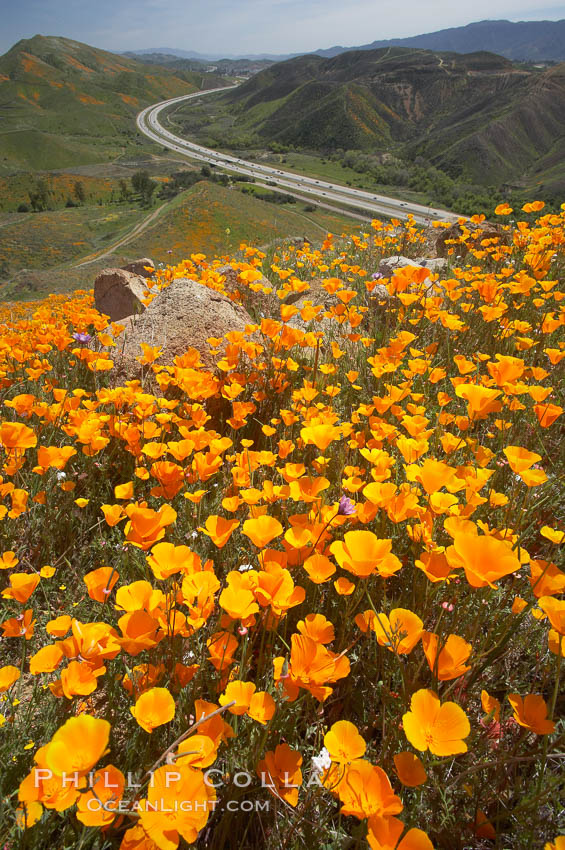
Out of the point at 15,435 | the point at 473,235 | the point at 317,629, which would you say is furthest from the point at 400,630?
the point at 473,235

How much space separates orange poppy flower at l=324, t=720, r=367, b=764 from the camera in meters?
1.09

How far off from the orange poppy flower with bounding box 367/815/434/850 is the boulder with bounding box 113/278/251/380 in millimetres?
3446

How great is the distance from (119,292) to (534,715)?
324 inches

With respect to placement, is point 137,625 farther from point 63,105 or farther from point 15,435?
point 63,105

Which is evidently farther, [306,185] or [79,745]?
[306,185]

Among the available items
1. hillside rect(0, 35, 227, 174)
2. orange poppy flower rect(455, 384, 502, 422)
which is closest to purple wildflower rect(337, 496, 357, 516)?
orange poppy flower rect(455, 384, 502, 422)

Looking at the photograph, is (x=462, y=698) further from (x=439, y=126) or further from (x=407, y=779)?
(x=439, y=126)

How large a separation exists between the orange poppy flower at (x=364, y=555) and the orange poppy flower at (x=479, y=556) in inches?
6.9

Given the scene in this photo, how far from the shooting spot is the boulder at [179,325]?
406 centimetres

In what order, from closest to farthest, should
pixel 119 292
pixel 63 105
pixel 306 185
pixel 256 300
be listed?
pixel 256 300, pixel 119 292, pixel 306 185, pixel 63 105

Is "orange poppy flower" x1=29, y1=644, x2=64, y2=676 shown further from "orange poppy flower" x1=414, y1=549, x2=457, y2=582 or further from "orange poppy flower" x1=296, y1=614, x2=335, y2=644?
"orange poppy flower" x1=414, y1=549, x2=457, y2=582

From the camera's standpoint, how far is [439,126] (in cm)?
12175

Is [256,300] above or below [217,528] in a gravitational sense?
above

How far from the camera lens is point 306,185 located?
80688 millimetres
